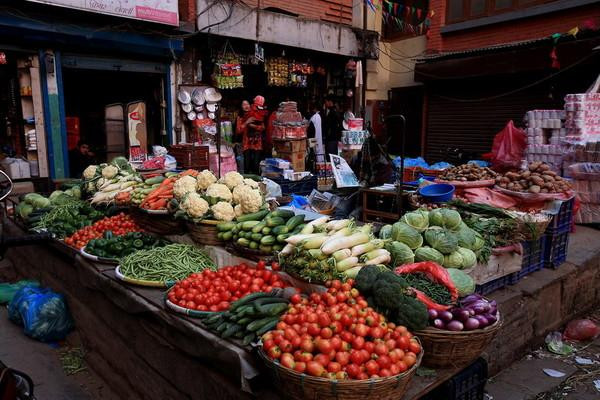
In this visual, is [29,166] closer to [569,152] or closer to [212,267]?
[212,267]

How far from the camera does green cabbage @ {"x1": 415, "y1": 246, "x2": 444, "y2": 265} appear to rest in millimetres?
3990

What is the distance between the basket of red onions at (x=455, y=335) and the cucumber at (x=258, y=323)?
977 millimetres

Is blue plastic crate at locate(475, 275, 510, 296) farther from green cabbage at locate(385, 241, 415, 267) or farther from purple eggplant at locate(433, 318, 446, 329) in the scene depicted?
purple eggplant at locate(433, 318, 446, 329)

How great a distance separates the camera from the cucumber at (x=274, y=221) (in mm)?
4176

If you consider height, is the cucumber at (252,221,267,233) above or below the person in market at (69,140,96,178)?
below

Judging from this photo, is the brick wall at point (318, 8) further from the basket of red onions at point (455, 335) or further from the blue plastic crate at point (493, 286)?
the basket of red onions at point (455, 335)

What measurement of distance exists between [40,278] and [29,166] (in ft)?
11.8

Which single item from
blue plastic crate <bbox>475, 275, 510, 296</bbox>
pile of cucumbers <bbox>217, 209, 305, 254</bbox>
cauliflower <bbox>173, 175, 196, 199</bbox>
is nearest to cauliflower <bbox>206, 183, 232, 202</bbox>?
cauliflower <bbox>173, 175, 196, 199</bbox>

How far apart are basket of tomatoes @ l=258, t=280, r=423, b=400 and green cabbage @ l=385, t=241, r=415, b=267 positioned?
1.08 meters

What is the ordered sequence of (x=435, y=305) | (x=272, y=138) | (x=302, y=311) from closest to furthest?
1. (x=302, y=311)
2. (x=435, y=305)
3. (x=272, y=138)

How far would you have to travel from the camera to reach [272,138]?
11703 mm

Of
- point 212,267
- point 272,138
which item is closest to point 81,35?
point 272,138

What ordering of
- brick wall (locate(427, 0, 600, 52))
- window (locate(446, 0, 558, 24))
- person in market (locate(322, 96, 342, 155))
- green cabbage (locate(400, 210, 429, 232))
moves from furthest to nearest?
person in market (locate(322, 96, 342, 155)), window (locate(446, 0, 558, 24)), brick wall (locate(427, 0, 600, 52)), green cabbage (locate(400, 210, 429, 232))

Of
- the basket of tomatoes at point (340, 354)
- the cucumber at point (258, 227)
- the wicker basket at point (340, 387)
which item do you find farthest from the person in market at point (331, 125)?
the wicker basket at point (340, 387)
